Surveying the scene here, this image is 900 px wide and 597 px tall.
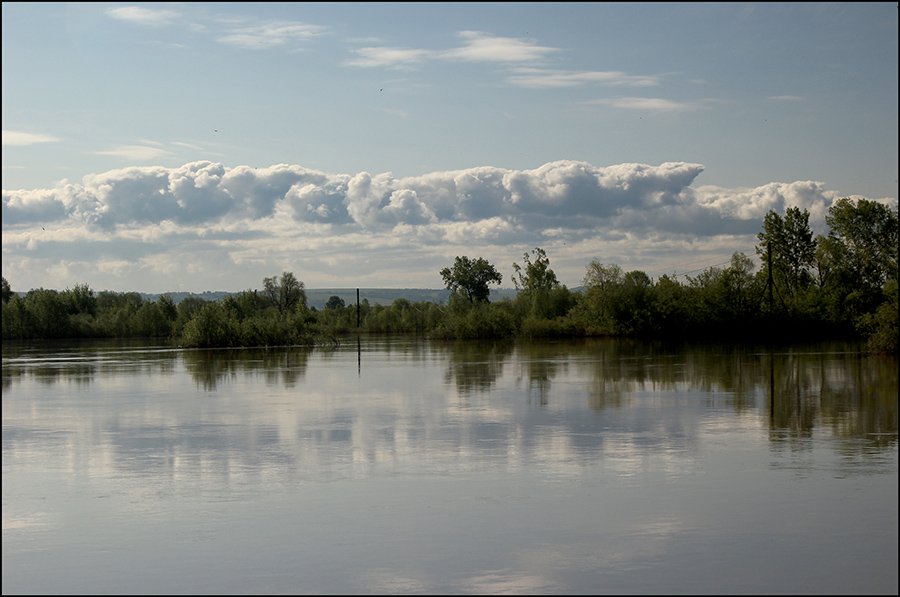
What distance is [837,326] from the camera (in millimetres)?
54031

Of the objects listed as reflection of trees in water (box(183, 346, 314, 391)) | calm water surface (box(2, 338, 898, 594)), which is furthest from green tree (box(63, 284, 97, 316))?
calm water surface (box(2, 338, 898, 594))

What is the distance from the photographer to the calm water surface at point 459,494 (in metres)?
5.82

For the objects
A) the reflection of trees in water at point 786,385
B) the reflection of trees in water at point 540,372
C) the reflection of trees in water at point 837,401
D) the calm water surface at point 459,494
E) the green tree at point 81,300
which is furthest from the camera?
the green tree at point 81,300

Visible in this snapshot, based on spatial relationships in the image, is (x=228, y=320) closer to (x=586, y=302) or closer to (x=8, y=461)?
(x=586, y=302)

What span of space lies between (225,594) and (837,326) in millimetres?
56497

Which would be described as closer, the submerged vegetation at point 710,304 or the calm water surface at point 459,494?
the calm water surface at point 459,494

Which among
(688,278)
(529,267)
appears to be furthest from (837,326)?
(529,267)

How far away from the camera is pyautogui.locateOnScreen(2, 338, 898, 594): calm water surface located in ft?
19.1

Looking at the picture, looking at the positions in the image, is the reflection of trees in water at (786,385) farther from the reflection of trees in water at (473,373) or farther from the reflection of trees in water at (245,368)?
the reflection of trees in water at (245,368)

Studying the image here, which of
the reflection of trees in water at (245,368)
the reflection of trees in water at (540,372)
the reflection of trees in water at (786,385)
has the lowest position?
the reflection of trees in water at (245,368)

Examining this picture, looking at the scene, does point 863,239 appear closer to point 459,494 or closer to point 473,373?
point 473,373

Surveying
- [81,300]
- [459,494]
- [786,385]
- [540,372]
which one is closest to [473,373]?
[540,372]

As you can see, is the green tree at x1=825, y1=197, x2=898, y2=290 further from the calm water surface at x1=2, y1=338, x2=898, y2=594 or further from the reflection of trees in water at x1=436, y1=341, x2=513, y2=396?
the calm water surface at x1=2, y1=338, x2=898, y2=594

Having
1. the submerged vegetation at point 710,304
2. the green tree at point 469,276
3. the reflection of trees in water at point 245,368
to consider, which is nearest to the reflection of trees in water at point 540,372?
the reflection of trees in water at point 245,368
